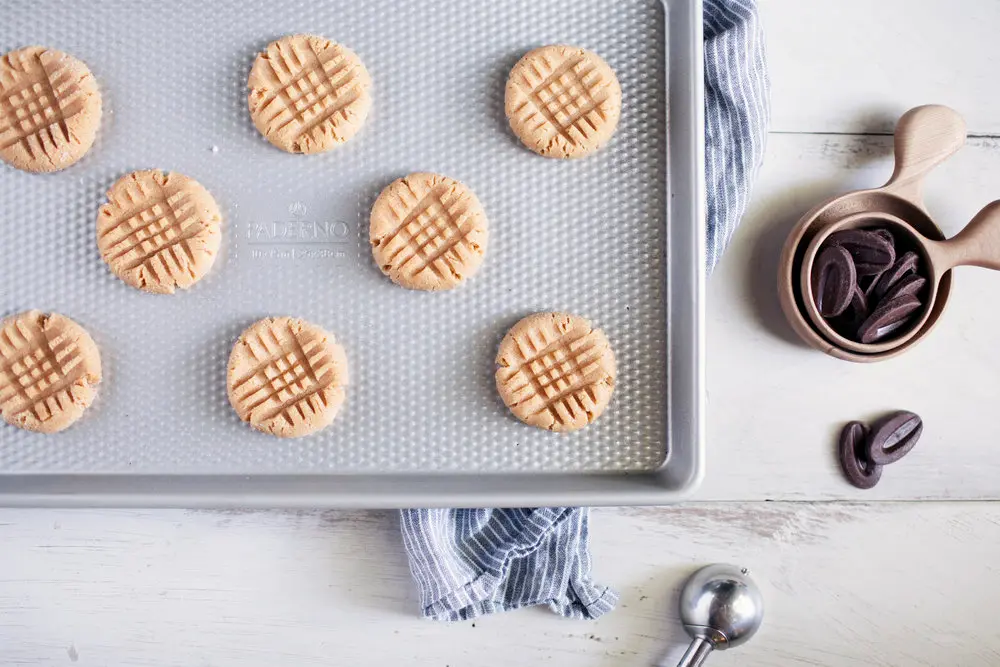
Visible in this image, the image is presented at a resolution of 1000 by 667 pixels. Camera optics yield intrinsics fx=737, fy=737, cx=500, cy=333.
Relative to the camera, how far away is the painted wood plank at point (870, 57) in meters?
1.31

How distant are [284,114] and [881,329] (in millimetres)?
1017

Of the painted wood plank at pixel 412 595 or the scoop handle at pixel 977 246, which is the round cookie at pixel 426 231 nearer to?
the painted wood plank at pixel 412 595

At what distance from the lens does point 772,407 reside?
1315 mm

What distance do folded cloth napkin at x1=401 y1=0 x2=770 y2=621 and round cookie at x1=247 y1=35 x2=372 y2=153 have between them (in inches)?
22.8

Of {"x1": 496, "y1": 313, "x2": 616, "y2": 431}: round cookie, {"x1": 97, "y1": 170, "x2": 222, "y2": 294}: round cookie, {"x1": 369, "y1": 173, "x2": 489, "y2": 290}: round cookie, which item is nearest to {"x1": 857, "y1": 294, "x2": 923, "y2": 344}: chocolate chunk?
{"x1": 496, "y1": 313, "x2": 616, "y2": 431}: round cookie

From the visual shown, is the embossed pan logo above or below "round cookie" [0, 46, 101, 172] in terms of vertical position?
below

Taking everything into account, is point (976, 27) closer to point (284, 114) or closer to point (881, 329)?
point (881, 329)

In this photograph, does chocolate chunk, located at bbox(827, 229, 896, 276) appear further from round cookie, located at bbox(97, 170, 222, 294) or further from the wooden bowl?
round cookie, located at bbox(97, 170, 222, 294)

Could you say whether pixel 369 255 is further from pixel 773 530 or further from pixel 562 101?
pixel 773 530

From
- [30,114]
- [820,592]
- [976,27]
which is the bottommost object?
[820,592]

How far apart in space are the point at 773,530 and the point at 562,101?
0.84 m

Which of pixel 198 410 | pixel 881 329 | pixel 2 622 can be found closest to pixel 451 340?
pixel 198 410

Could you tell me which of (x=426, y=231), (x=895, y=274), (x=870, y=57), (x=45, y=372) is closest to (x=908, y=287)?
(x=895, y=274)

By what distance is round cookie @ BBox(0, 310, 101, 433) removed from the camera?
1146mm
